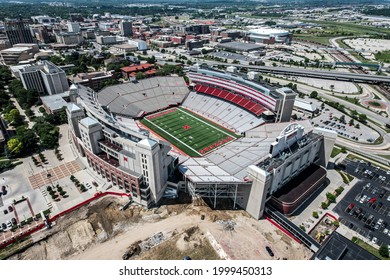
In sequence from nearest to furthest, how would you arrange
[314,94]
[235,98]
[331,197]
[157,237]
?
[157,237] < [331,197] < [235,98] < [314,94]

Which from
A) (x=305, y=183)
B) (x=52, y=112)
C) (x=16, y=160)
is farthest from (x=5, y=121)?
(x=305, y=183)

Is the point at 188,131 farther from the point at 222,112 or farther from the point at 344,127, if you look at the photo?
the point at 344,127

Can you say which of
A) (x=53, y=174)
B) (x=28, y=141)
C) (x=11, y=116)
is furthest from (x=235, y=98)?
(x=11, y=116)

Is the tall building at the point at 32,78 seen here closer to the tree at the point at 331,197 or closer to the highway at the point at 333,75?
the highway at the point at 333,75

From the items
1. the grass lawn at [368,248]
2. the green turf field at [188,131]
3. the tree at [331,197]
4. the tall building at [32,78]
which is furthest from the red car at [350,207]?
the tall building at [32,78]

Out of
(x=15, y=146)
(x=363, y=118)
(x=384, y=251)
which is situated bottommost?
(x=384, y=251)

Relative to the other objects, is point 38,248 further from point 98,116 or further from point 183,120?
point 183,120
